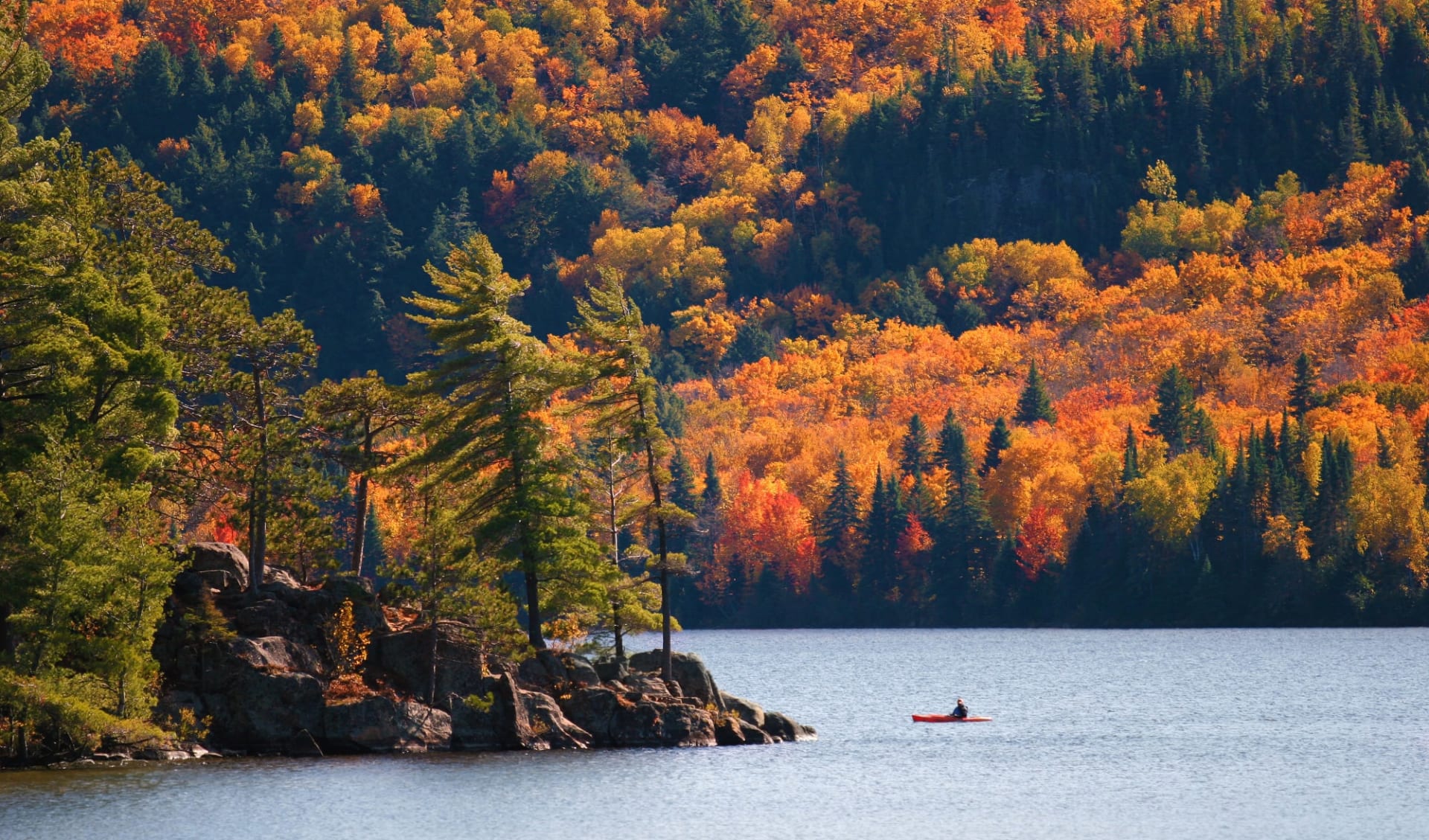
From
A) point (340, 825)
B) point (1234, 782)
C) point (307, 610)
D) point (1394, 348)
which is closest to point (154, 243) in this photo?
point (307, 610)

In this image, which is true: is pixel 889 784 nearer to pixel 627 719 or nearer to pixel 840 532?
pixel 627 719

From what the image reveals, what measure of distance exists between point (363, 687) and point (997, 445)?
12631 centimetres

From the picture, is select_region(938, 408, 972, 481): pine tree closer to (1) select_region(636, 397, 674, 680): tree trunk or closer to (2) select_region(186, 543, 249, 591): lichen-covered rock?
(1) select_region(636, 397, 674, 680): tree trunk

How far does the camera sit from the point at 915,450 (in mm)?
194375

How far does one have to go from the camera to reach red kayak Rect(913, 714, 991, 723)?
8819 cm

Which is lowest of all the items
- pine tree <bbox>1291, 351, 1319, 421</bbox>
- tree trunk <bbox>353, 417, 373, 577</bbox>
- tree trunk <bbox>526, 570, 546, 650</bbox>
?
tree trunk <bbox>526, 570, 546, 650</bbox>

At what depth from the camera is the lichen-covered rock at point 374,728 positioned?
68.1 meters

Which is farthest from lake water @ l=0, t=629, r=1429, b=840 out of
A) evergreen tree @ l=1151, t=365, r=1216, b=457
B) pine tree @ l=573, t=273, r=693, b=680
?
evergreen tree @ l=1151, t=365, r=1216, b=457

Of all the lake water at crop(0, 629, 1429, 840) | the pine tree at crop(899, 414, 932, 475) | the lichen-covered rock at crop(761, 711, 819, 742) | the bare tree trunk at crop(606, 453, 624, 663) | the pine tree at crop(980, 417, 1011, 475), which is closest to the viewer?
the lake water at crop(0, 629, 1429, 840)

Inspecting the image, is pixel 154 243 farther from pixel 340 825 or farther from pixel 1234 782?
pixel 1234 782

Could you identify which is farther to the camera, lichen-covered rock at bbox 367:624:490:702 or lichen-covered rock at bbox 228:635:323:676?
lichen-covered rock at bbox 367:624:490:702

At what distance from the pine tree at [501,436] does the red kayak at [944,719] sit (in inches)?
822

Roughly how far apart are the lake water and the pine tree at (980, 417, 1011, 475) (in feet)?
288

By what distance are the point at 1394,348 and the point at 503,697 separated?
447 feet
